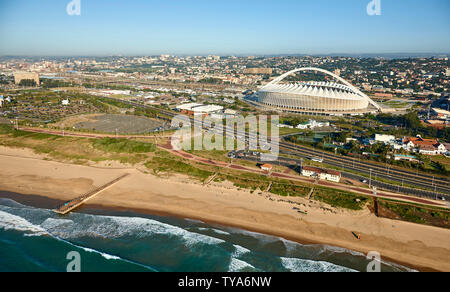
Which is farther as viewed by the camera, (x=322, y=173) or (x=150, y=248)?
(x=322, y=173)

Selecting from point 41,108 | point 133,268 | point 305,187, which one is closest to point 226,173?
point 305,187

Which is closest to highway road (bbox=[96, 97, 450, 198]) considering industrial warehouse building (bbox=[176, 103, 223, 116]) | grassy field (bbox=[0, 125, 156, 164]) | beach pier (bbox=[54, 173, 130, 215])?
grassy field (bbox=[0, 125, 156, 164])

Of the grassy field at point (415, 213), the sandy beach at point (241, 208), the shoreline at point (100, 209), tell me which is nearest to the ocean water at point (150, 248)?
the shoreline at point (100, 209)

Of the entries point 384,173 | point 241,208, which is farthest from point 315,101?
point 241,208

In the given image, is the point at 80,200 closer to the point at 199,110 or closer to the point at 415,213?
the point at 415,213

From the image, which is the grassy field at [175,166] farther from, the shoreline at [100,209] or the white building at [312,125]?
the white building at [312,125]
